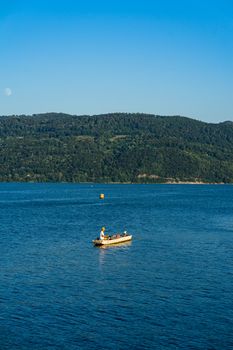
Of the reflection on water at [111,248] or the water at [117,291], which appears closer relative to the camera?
the water at [117,291]

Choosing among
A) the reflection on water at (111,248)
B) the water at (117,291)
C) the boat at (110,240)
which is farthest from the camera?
the boat at (110,240)

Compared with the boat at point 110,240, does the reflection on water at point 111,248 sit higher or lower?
lower

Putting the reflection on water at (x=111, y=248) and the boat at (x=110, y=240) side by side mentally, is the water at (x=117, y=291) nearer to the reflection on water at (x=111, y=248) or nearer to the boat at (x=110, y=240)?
the reflection on water at (x=111, y=248)

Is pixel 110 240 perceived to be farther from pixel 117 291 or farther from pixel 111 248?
pixel 117 291

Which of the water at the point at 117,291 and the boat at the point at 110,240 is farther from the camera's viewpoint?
the boat at the point at 110,240

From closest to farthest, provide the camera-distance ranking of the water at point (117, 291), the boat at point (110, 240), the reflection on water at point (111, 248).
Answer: the water at point (117, 291), the reflection on water at point (111, 248), the boat at point (110, 240)

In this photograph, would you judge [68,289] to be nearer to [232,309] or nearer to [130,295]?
[130,295]

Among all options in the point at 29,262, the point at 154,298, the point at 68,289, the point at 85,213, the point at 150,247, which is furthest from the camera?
the point at 85,213

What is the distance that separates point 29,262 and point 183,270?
77.7 feet

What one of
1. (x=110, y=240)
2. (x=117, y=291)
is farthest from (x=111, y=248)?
(x=117, y=291)

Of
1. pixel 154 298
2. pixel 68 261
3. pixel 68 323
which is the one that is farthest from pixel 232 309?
pixel 68 261

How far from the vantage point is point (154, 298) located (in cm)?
6281

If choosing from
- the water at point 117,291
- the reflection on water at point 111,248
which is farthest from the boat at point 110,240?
the water at point 117,291

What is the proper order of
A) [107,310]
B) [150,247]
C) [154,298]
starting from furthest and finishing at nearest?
[150,247] < [154,298] < [107,310]
